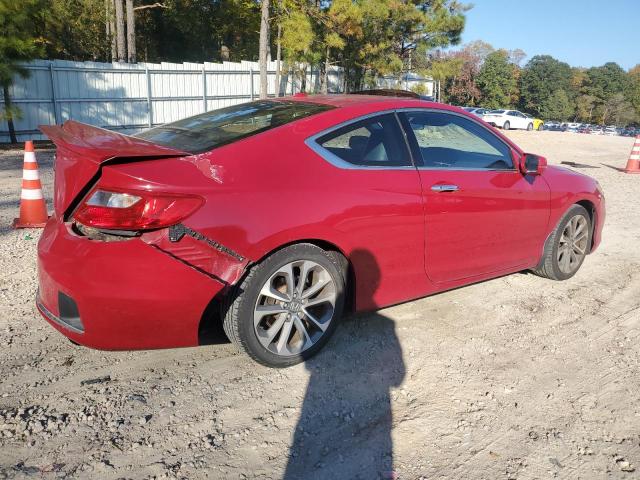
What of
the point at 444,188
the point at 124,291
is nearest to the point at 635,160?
the point at 444,188

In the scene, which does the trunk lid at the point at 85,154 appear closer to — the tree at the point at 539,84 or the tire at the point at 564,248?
the tire at the point at 564,248

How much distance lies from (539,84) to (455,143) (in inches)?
3373

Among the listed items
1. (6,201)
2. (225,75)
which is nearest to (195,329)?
(6,201)

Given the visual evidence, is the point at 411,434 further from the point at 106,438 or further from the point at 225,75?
the point at 225,75

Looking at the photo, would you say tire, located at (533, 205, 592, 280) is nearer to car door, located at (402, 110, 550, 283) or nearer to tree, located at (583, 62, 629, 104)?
car door, located at (402, 110, 550, 283)

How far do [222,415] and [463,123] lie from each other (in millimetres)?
2774

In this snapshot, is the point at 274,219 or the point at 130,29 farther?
the point at 130,29

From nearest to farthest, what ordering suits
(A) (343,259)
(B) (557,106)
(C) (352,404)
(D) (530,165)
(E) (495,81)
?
(C) (352,404) → (A) (343,259) → (D) (530,165) → (E) (495,81) → (B) (557,106)

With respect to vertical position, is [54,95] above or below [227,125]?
below

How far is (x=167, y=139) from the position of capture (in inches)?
142

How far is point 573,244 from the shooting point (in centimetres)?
525

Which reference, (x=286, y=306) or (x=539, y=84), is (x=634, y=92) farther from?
(x=286, y=306)

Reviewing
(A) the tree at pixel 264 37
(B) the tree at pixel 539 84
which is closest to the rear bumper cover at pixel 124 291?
(A) the tree at pixel 264 37

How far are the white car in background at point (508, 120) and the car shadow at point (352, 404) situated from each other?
38309 mm
